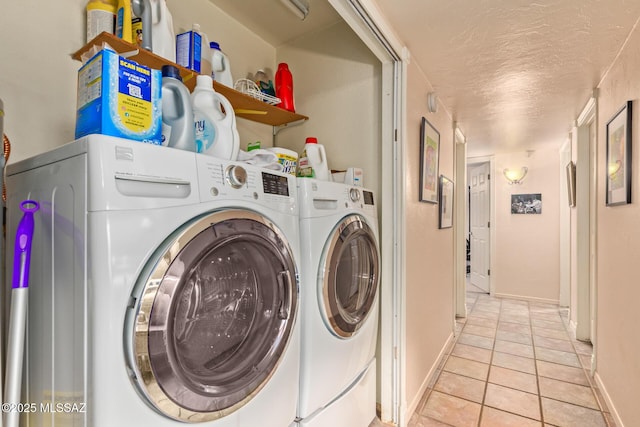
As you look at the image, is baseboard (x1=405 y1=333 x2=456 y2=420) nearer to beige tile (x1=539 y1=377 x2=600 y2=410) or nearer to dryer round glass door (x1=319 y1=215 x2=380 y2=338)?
beige tile (x1=539 y1=377 x2=600 y2=410)

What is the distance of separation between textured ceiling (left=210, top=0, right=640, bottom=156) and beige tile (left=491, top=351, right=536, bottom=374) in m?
Result: 2.10

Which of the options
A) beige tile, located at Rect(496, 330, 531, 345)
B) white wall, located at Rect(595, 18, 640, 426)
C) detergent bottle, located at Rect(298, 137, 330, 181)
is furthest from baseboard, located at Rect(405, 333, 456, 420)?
detergent bottle, located at Rect(298, 137, 330, 181)

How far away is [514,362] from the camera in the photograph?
2.56 metres

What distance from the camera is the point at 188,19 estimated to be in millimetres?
1630

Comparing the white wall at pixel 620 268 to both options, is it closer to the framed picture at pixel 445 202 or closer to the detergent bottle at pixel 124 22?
the framed picture at pixel 445 202

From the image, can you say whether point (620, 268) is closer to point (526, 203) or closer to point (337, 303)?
point (337, 303)

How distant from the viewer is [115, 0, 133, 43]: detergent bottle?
1.18 m

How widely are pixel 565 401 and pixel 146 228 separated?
8.66ft

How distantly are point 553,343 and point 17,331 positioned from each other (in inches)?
147

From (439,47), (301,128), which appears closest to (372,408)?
(301,128)

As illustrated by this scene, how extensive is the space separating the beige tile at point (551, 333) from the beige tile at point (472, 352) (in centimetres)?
82

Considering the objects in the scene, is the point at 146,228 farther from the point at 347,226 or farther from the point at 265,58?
the point at 265,58

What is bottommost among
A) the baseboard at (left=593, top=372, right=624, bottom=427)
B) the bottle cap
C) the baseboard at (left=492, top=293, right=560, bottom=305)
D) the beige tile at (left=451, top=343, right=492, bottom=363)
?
the beige tile at (left=451, top=343, right=492, bottom=363)

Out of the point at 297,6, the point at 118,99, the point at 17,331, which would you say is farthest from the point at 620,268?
the point at 17,331
